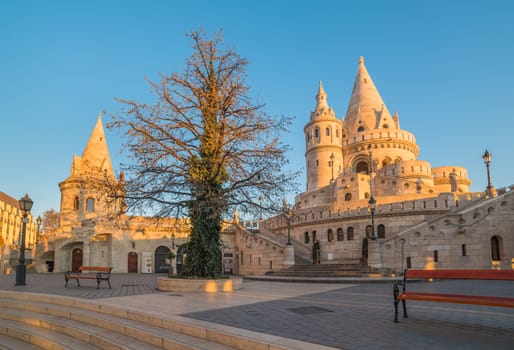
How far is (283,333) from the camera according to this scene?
18.3ft

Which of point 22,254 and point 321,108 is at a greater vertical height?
point 321,108

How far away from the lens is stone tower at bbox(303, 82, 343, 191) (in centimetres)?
6003

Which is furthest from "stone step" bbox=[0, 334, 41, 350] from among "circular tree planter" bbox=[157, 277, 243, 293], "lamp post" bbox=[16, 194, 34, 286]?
"lamp post" bbox=[16, 194, 34, 286]

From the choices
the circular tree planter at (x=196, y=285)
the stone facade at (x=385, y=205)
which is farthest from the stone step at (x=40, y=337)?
the stone facade at (x=385, y=205)

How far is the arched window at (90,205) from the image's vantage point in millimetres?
38219

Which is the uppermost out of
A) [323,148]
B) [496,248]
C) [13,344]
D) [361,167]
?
[323,148]

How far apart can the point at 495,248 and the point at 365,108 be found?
151 ft

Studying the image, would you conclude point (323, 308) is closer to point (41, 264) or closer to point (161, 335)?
point (161, 335)

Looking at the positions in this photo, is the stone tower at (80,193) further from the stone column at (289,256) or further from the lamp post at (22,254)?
the lamp post at (22,254)

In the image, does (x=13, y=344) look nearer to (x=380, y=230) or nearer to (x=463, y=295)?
(x=463, y=295)

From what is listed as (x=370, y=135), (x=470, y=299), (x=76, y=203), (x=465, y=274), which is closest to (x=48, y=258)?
(x=76, y=203)

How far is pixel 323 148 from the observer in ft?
198

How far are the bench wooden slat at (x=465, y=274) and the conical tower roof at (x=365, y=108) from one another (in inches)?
2312

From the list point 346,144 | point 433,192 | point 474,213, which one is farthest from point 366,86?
point 474,213
